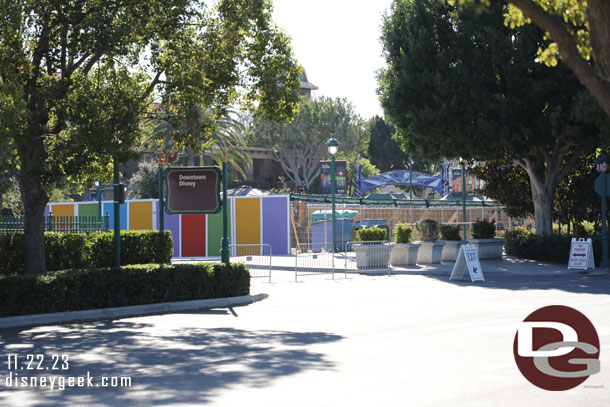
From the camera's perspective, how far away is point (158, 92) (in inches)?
658

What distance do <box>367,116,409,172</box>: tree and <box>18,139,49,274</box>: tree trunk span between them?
233 ft

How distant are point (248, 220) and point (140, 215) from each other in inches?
247

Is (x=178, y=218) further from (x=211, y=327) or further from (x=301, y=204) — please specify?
(x=211, y=327)

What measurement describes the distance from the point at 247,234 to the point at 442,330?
85.9 ft

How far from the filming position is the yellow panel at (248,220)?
3672 centimetres

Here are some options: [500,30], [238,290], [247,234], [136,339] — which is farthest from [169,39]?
[247,234]

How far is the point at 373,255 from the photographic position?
25453 millimetres

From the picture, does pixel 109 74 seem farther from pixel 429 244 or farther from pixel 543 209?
pixel 543 209

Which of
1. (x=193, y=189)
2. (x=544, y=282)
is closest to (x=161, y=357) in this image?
(x=193, y=189)

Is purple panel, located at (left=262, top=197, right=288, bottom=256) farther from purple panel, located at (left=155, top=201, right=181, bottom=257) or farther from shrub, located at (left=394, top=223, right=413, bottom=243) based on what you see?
shrub, located at (left=394, top=223, right=413, bottom=243)

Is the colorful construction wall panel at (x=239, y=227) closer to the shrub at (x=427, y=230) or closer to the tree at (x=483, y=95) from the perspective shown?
the tree at (x=483, y=95)

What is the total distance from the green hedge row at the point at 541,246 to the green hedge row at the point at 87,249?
1565 centimetres

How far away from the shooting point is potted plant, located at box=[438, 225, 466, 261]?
28453 millimetres

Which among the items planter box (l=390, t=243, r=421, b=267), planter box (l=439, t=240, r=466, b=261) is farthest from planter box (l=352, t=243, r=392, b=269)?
planter box (l=439, t=240, r=466, b=261)
